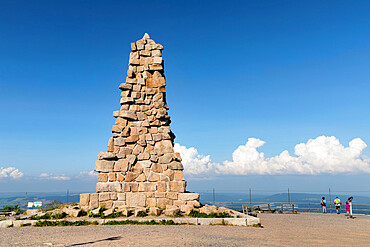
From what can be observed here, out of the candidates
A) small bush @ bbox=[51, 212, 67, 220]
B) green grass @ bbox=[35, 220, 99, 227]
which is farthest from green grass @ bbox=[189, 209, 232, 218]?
small bush @ bbox=[51, 212, 67, 220]

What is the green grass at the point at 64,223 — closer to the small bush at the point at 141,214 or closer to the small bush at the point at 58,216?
the small bush at the point at 58,216

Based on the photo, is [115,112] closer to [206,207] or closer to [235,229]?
[206,207]

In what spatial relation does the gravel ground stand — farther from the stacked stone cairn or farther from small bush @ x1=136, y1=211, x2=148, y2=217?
the stacked stone cairn

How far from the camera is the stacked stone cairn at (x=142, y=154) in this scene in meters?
12.3

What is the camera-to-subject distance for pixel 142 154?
42.9ft

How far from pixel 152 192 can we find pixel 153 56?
6447 mm

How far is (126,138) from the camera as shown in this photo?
13359mm

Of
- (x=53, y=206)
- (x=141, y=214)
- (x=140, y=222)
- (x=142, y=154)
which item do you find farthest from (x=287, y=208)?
(x=53, y=206)

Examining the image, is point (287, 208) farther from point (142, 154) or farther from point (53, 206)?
point (53, 206)

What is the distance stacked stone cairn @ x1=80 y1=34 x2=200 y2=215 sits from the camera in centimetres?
1233

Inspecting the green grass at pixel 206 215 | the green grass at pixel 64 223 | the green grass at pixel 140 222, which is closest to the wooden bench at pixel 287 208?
the green grass at pixel 206 215

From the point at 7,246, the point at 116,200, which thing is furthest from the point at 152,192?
the point at 7,246

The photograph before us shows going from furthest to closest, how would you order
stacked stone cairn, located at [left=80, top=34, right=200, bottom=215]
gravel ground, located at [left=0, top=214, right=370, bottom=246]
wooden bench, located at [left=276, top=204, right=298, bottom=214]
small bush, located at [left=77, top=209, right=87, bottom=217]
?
wooden bench, located at [left=276, top=204, right=298, bottom=214] → stacked stone cairn, located at [left=80, top=34, right=200, bottom=215] → small bush, located at [left=77, top=209, right=87, bottom=217] → gravel ground, located at [left=0, top=214, right=370, bottom=246]

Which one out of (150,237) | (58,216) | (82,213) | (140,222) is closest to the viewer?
(150,237)
